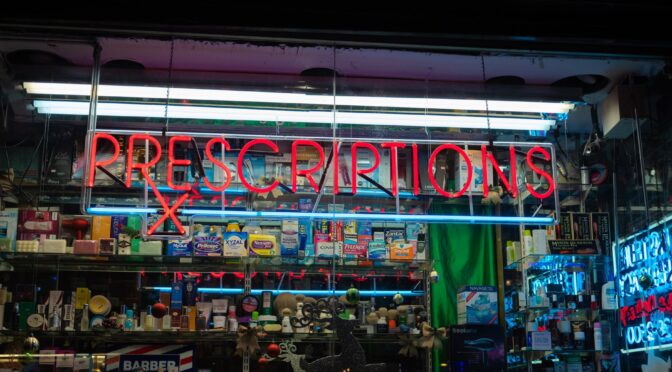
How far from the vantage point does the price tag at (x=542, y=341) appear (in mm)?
5480

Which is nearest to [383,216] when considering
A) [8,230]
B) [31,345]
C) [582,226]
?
[582,226]

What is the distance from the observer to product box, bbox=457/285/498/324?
5.70 meters

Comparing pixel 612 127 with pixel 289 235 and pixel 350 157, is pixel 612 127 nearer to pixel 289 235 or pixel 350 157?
pixel 350 157

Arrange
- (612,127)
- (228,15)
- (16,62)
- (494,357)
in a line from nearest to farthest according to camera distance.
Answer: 1. (228,15)
2. (16,62)
3. (612,127)
4. (494,357)

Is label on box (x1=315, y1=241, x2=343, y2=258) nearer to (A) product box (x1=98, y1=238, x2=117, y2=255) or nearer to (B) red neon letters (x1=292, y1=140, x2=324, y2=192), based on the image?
(B) red neon letters (x1=292, y1=140, x2=324, y2=192)

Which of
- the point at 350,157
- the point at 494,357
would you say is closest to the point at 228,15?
the point at 350,157

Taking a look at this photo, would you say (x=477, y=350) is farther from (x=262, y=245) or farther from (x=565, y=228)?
(x=262, y=245)

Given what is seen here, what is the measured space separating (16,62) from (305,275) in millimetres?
2194

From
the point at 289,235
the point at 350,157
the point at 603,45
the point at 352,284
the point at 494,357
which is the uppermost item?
the point at 603,45

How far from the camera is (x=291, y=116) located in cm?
512

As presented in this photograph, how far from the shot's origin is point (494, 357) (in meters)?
5.50

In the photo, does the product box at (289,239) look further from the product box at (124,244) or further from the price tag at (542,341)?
the price tag at (542,341)

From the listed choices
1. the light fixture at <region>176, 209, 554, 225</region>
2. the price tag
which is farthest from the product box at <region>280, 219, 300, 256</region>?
the price tag

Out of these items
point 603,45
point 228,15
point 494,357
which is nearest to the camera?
point 228,15
